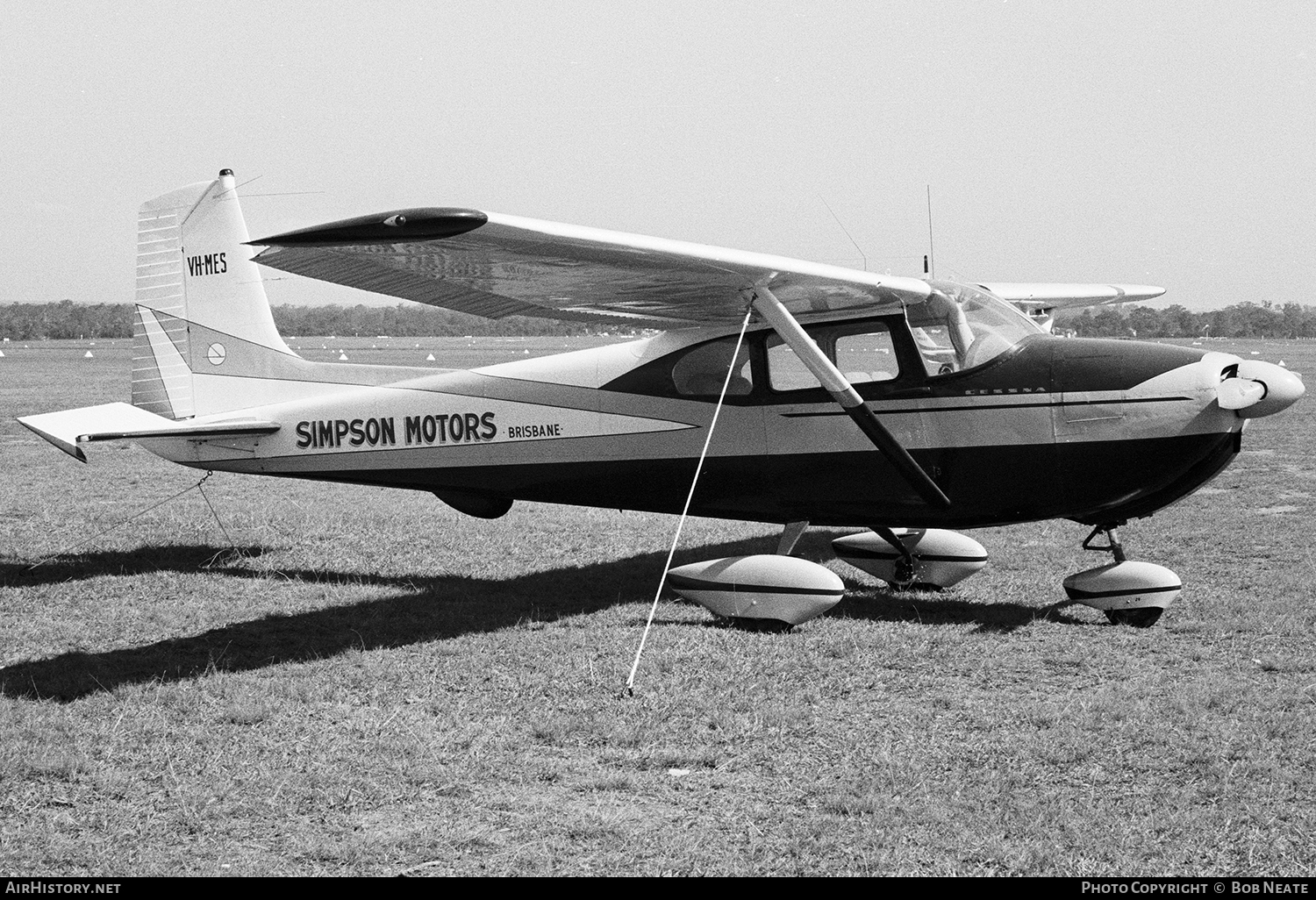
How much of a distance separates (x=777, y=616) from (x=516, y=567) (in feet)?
11.0

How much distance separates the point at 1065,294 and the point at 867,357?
5.54m

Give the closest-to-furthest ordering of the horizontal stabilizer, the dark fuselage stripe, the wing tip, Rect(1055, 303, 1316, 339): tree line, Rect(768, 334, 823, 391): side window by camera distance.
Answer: the wing tip, the dark fuselage stripe, Rect(768, 334, 823, 391): side window, the horizontal stabilizer, Rect(1055, 303, 1316, 339): tree line

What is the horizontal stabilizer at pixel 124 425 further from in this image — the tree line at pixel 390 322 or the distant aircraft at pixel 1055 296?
the tree line at pixel 390 322

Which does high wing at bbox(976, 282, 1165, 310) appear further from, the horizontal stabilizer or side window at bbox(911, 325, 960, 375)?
the horizontal stabilizer

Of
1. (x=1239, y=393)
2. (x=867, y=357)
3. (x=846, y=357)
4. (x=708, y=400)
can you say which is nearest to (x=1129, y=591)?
(x=1239, y=393)

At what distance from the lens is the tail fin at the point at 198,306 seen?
10.1m

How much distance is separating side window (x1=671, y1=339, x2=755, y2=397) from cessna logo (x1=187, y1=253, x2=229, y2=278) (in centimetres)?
415

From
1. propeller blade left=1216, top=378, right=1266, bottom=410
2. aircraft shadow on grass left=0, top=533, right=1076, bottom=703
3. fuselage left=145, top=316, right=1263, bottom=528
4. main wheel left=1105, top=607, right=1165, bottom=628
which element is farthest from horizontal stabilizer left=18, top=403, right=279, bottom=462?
propeller blade left=1216, top=378, right=1266, bottom=410

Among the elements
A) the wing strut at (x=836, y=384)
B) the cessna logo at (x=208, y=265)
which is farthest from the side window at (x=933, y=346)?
the cessna logo at (x=208, y=265)

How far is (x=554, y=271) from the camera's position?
7363mm

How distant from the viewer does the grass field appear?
13.5ft

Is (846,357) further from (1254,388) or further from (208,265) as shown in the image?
(208,265)

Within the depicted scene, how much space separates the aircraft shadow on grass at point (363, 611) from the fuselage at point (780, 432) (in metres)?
0.70

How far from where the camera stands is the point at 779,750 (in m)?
5.17
